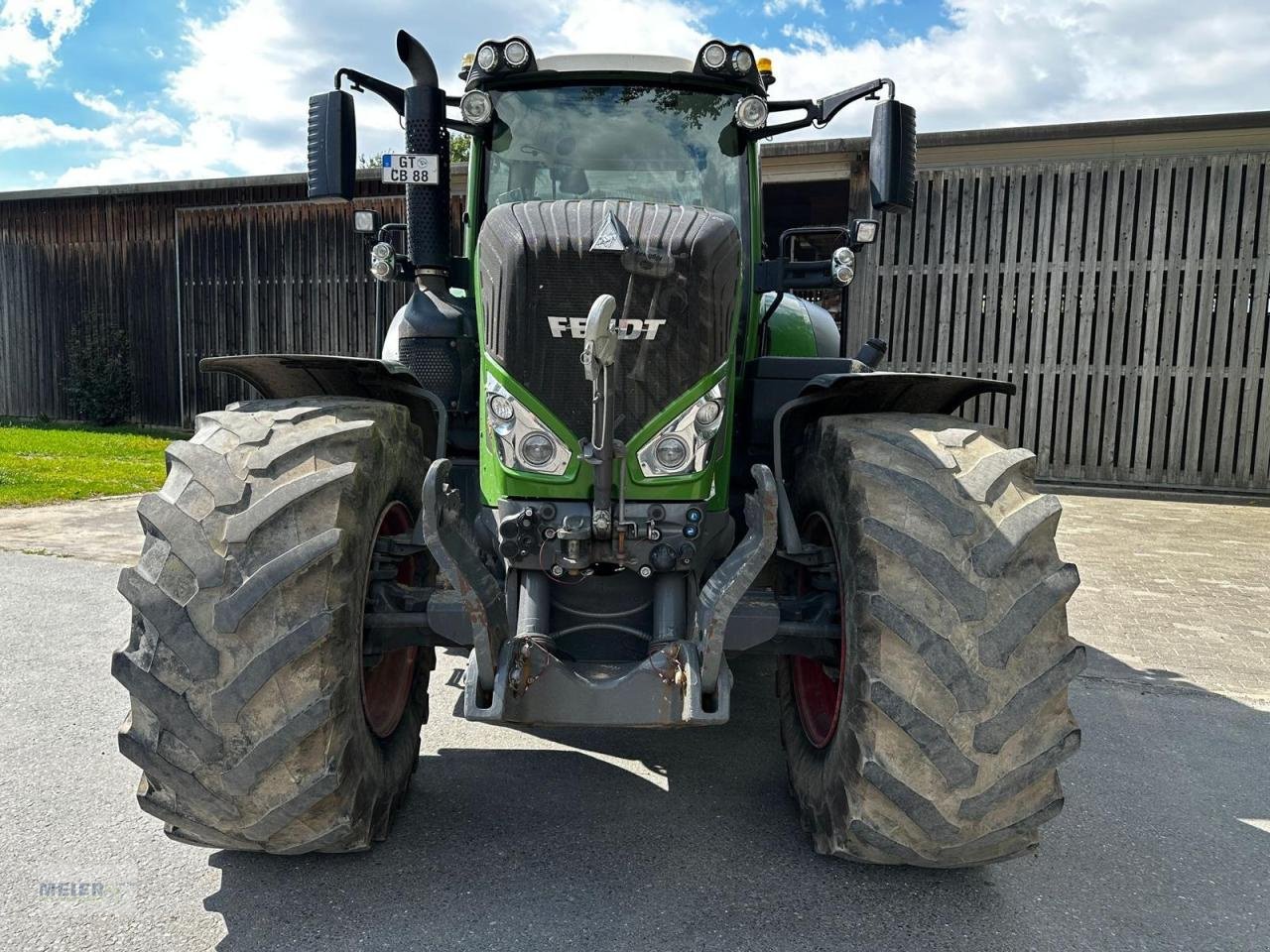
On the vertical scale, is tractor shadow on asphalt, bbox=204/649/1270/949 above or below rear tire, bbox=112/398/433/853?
below

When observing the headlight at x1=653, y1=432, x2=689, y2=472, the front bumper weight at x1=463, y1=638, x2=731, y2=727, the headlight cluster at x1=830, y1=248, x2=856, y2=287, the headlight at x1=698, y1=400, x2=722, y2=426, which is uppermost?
the headlight cluster at x1=830, y1=248, x2=856, y2=287

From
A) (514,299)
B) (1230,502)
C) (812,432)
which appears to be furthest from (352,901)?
(1230,502)

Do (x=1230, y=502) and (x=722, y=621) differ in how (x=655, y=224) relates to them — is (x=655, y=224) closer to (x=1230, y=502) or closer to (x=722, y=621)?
(x=722, y=621)

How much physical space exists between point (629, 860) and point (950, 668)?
119 cm

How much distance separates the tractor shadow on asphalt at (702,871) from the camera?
8.33ft

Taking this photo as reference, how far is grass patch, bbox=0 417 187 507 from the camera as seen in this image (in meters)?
9.82

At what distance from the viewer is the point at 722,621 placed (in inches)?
98.8

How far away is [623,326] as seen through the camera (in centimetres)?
274

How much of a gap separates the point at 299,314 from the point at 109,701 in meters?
11.5

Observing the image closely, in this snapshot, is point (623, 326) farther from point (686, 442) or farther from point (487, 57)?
point (487, 57)

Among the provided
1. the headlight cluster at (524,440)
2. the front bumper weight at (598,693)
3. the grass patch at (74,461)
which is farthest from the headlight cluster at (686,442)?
the grass patch at (74,461)

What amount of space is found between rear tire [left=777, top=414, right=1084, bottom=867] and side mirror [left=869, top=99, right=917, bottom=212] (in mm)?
1190

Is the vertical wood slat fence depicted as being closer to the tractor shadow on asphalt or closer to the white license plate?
the tractor shadow on asphalt

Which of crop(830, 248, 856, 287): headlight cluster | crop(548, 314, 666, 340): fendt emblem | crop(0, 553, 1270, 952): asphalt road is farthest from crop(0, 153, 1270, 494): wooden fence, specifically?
crop(548, 314, 666, 340): fendt emblem
